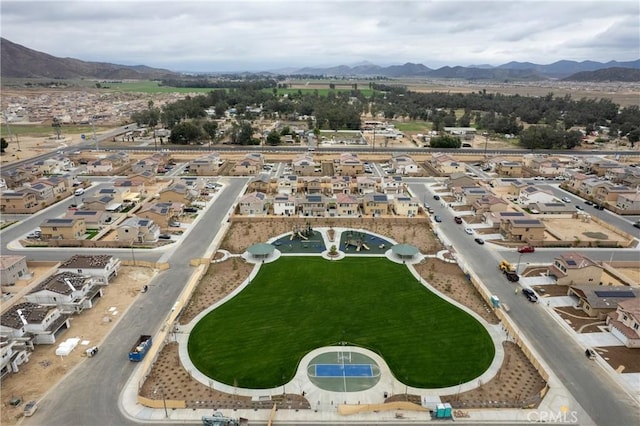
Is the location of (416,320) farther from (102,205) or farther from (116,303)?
(102,205)

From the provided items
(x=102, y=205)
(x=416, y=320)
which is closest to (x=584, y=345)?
(x=416, y=320)

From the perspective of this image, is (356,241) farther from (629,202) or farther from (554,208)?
(629,202)

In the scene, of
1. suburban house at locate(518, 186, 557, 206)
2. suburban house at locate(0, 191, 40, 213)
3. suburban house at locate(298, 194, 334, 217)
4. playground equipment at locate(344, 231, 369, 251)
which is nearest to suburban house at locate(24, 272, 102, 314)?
playground equipment at locate(344, 231, 369, 251)

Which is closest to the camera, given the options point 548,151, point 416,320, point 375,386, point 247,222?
point 375,386

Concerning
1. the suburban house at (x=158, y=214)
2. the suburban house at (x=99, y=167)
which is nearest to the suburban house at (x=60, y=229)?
the suburban house at (x=158, y=214)

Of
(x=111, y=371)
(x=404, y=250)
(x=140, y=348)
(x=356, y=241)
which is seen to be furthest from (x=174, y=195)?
(x=404, y=250)

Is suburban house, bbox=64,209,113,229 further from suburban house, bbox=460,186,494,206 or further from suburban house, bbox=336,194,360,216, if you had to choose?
suburban house, bbox=460,186,494,206
